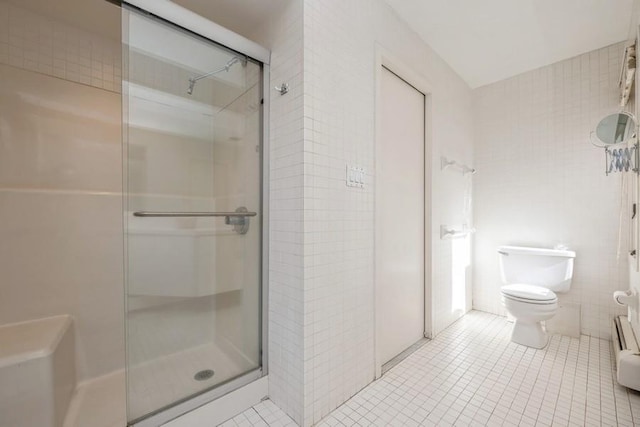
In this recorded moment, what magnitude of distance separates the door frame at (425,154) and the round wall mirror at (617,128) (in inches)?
42.8

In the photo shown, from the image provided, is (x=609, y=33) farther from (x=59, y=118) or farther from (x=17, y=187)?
(x=17, y=187)

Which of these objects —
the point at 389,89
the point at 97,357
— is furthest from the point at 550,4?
the point at 97,357

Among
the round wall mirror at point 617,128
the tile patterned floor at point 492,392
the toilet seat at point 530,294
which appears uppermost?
the round wall mirror at point 617,128

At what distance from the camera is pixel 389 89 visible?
1941 mm

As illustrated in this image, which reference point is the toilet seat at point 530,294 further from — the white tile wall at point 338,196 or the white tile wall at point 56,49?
the white tile wall at point 56,49

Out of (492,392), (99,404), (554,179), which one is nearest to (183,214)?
(99,404)

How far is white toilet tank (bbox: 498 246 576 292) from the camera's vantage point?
7.26 feet

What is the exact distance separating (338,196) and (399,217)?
2.36 feet

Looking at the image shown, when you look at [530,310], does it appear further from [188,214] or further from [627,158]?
[188,214]

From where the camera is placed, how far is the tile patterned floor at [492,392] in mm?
1366

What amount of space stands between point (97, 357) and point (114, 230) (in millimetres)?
772

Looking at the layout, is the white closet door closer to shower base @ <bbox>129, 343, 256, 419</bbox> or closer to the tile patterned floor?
the tile patterned floor

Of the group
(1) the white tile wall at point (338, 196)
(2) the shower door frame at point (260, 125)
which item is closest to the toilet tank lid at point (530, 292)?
(1) the white tile wall at point (338, 196)

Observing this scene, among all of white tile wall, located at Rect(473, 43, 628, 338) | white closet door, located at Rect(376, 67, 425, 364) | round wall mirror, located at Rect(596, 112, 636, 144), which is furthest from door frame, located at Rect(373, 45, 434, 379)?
round wall mirror, located at Rect(596, 112, 636, 144)
